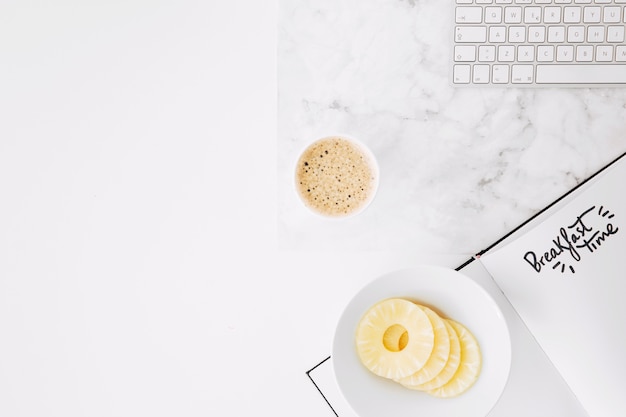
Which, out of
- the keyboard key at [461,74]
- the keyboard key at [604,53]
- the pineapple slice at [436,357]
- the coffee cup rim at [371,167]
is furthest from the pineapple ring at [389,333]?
the keyboard key at [604,53]

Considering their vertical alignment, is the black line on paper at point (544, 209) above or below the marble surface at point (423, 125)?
below

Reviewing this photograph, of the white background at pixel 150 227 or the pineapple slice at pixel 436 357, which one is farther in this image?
the white background at pixel 150 227

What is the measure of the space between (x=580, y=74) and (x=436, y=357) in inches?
15.7

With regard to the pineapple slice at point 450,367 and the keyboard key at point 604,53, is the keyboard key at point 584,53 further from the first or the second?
the pineapple slice at point 450,367

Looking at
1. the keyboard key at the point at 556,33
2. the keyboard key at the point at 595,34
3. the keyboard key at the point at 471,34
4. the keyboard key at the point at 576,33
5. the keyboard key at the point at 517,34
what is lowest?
the keyboard key at the point at 595,34

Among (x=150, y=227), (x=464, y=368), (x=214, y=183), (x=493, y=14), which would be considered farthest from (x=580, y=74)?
(x=150, y=227)

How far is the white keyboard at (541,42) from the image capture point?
0.69m

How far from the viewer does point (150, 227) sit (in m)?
0.78

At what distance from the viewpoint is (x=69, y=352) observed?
81 cm

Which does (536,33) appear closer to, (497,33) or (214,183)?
(497,33)

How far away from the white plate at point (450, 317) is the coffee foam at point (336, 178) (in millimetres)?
109

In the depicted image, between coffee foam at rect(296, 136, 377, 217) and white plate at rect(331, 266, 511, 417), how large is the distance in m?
0.11

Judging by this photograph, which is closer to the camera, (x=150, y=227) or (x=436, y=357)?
(x=436, y=357)

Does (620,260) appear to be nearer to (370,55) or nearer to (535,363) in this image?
(535,363)
